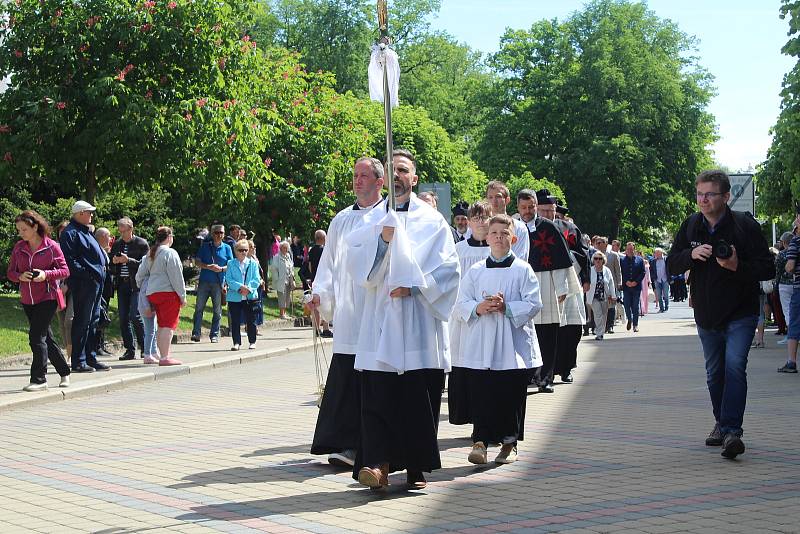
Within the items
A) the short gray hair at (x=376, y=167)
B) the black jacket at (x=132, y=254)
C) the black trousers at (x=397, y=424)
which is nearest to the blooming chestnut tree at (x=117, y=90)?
the black jacket at (x=132, y=254)

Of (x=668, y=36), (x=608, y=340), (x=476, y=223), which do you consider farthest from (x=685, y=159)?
(x=476, y=223)

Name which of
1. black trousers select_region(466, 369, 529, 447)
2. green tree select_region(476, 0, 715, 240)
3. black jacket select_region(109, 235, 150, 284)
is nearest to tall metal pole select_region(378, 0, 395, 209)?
black trousers select_region(466, 369, 529, 447)

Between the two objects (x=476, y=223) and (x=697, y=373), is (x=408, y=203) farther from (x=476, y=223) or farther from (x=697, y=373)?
(x=697, y=373)

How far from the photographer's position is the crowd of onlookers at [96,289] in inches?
537

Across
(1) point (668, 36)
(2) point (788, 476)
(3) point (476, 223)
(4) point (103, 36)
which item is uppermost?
(1) point (668, 36)

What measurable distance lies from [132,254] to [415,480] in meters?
11.5

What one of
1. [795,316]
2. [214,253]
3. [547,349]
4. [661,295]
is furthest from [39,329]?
[661,295]

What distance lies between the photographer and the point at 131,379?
1548 cm

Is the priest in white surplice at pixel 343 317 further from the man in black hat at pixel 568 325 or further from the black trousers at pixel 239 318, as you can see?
the black trousers at pixel 239 318

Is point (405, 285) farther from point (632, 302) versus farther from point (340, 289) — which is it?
point (632, 302)

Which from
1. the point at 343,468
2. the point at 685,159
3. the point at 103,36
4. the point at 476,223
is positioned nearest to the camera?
the point at 343,468

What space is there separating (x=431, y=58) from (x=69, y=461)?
6629cm

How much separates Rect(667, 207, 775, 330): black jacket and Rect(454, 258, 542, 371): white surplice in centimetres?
105

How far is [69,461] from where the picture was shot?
30.5 feet
